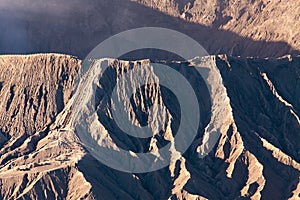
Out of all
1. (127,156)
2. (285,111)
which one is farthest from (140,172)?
(285,111)

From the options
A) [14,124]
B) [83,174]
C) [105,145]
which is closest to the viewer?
[83,174]

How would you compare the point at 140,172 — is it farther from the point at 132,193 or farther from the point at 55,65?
the point at 55,65

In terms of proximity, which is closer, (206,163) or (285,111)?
(206,163)

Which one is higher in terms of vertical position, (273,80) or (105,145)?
(273,80)

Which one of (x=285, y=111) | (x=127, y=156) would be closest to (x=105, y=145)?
(x=127, y=156)

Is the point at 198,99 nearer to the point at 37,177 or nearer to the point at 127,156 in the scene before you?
the point at 127,156

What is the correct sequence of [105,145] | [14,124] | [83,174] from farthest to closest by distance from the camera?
[14,124] → [105,145] → [83,174]
